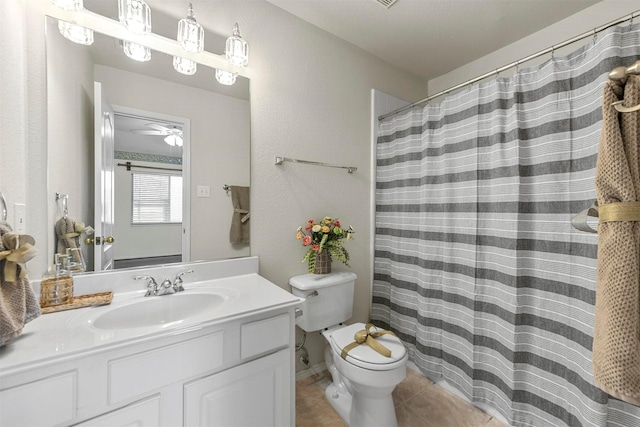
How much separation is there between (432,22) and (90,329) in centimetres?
237

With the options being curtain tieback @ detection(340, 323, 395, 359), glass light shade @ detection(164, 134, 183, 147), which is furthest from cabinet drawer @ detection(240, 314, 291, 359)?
glass light shade @ detection(164, 134, 183, 147)

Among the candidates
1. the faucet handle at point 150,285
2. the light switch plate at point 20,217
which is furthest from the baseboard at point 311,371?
the light switch plate at point 20,217

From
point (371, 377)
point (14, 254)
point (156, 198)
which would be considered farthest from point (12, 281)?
point (371, 377)

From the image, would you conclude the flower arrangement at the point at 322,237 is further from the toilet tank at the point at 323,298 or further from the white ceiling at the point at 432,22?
the white ceiling at the point at 432,22

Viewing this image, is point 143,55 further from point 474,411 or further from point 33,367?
point 474,411

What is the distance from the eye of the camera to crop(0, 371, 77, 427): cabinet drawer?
63cm

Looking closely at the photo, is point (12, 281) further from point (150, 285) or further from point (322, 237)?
point (322, 237)

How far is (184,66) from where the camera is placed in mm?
1314

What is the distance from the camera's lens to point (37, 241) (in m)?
1.00

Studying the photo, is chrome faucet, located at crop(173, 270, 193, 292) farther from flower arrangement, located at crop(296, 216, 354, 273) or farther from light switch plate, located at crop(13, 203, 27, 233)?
flower arrangement, located at crop(296, 216, 354, 273)

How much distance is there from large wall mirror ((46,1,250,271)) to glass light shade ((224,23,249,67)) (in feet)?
0.35

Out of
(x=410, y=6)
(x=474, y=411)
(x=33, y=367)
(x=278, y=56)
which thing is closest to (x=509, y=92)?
(x=410, y=6)

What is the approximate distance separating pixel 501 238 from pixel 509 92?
0.76 meters

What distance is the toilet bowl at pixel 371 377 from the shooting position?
119cm
